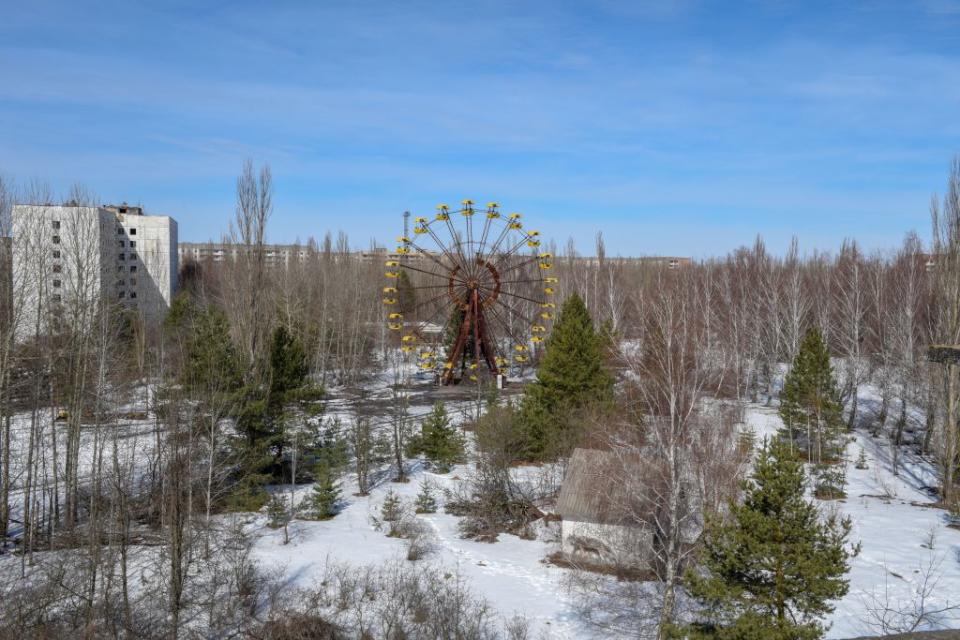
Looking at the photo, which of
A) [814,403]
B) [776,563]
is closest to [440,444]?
[814,403]

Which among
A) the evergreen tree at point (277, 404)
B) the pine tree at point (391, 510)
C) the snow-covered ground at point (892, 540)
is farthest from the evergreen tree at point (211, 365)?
the snow-covered ground at point (892, 540)

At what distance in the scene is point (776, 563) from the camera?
8.82 metres

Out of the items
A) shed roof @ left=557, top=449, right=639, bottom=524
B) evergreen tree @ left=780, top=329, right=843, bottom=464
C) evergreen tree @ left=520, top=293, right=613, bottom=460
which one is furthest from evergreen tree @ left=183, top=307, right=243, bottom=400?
evergreen tree @ left=780, top=329, right=843, bottom=464

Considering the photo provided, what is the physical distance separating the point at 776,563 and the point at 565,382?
15547 mm

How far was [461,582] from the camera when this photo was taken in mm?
16031

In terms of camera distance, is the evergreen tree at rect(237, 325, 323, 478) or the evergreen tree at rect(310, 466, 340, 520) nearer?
the evergreen tree at rect(310, 466, 340, 520)

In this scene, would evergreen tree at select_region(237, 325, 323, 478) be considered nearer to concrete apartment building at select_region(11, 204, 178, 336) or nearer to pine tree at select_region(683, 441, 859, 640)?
concrete apartment building at select_region(11, 204, 178, 336)

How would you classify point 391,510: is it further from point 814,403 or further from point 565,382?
point 814,403

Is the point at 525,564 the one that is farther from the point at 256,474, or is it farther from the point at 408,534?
the point at 256,474

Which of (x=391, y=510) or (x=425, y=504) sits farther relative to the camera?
(x=425, y=504)

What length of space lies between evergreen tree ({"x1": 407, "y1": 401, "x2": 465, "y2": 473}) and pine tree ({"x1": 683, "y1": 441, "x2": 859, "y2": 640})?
608 inches

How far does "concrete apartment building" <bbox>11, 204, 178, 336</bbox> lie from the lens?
20969mm

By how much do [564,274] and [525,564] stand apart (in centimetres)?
4149

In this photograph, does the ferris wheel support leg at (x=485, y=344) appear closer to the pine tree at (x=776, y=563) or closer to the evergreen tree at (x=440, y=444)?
the evergreen tree at (x=440, y=444)
